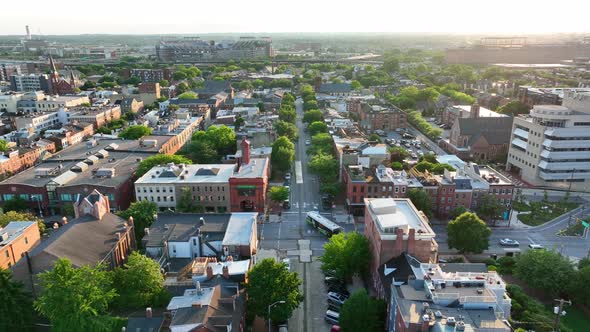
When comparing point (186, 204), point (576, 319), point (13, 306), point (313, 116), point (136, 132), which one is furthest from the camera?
point (313, 116)

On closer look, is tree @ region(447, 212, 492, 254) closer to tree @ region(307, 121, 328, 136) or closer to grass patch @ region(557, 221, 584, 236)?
grass patch @ region(557, 221, 584, 236)

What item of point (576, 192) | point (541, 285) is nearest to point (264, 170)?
point (541, 285)

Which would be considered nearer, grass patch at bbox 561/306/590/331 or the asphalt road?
grass patch at bbox 561/306/590/331

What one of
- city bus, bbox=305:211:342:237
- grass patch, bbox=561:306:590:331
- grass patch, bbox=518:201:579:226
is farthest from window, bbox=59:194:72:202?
grass patch, bbox=518:201:579:226

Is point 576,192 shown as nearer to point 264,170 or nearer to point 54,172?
point 264,170

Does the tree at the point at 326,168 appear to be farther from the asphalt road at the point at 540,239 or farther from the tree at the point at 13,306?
the tree at the point at 13,306

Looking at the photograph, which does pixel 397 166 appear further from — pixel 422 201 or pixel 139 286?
pixel 139 286

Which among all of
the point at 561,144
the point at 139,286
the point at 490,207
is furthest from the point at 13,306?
the point at 561,144
